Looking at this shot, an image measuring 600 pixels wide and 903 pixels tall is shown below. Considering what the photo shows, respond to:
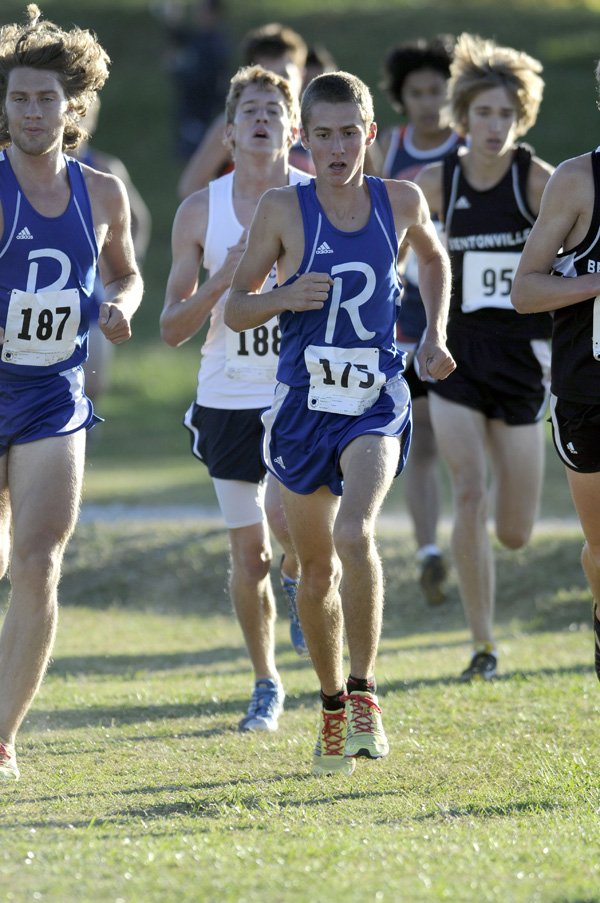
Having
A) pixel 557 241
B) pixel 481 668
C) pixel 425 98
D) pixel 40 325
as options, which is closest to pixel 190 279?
pixel 40 325

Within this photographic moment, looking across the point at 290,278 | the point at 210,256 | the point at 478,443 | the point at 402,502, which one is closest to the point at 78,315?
the point at 290,278

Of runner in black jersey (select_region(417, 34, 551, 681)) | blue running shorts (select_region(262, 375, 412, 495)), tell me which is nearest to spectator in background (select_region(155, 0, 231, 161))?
runner in black jersey (select_region(417, 34, 551, 681))

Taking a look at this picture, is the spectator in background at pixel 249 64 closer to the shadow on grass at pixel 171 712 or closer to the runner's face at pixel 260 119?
the runner's face at pixel 260 119

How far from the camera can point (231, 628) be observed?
9.91 meters

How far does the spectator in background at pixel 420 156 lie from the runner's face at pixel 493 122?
4.52 ft

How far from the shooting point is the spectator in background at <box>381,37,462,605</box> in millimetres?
9141

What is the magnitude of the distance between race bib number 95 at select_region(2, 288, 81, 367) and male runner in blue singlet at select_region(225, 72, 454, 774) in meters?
0.55

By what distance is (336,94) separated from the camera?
5.45 meters

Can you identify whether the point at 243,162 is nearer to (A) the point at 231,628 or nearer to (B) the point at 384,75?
(B) the point at 384,75

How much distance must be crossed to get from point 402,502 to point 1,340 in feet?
29.5

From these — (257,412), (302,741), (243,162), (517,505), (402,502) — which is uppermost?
(243,162)

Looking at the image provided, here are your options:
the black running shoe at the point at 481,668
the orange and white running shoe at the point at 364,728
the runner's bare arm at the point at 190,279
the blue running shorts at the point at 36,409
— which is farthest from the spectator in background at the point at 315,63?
the orange and white running shoe at the point at 364,728

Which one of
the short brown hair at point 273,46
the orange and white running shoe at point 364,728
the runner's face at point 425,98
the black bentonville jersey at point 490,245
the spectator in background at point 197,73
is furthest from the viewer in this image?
the spectator in background at point 197,73

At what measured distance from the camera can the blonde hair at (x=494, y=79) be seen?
25.0 feet
